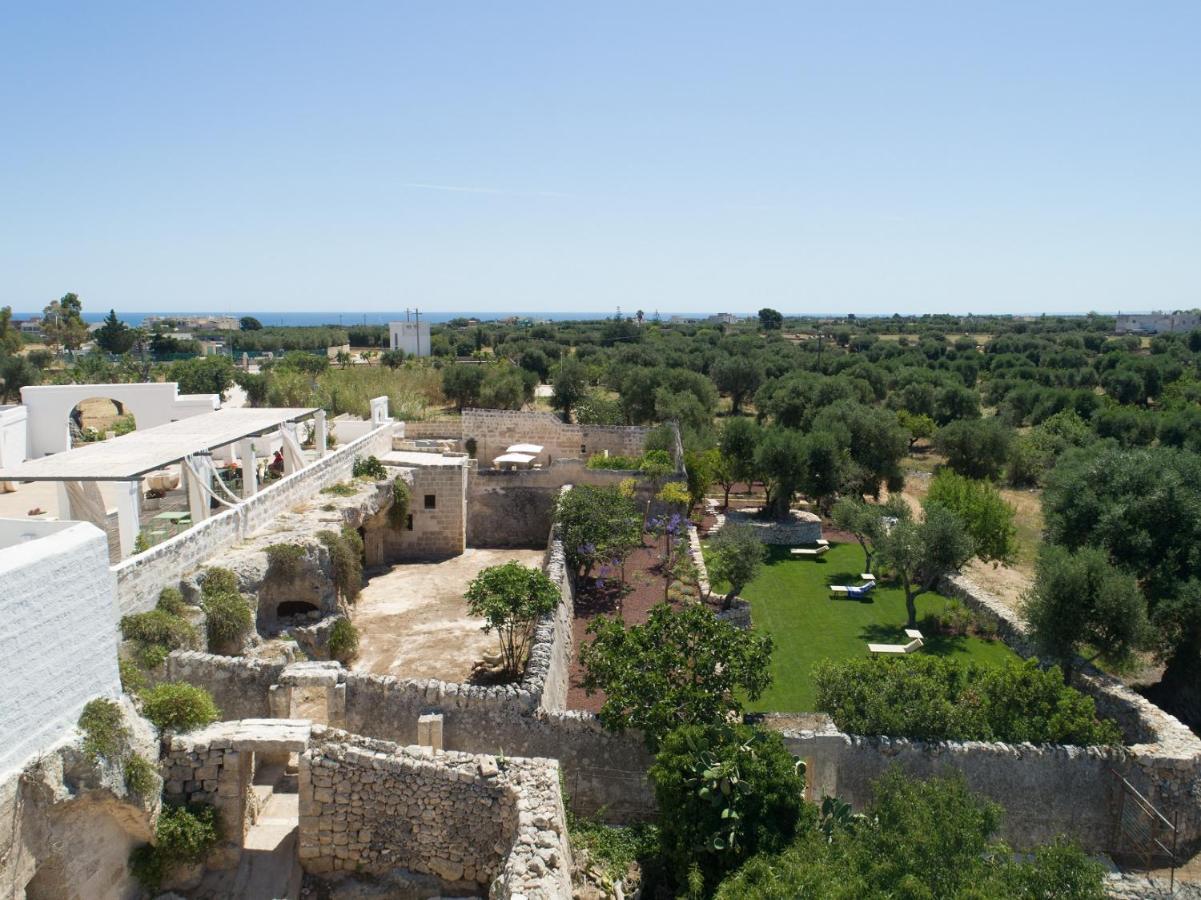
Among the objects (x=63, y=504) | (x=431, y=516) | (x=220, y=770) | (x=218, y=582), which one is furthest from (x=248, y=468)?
(x=220, y=770)

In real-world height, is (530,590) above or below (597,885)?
above

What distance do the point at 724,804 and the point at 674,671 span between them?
2.69 meters

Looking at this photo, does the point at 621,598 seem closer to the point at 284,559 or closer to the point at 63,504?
the point at 284,559

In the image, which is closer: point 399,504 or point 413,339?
point 399,504

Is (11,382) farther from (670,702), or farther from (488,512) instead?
(670,702)

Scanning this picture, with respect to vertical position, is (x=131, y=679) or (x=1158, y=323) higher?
(x=1158, y=323)

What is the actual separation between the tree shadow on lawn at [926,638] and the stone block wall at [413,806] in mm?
13387

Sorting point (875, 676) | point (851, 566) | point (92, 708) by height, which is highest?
point (92, 708)

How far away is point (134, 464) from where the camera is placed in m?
15.8

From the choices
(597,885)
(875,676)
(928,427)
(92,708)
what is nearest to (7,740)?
(92,708)

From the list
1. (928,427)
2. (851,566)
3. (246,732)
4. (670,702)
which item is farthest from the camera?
(928,427)

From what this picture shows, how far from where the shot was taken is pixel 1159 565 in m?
19.4

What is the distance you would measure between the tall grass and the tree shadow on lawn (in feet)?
84.8

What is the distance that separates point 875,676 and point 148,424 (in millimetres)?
23460
